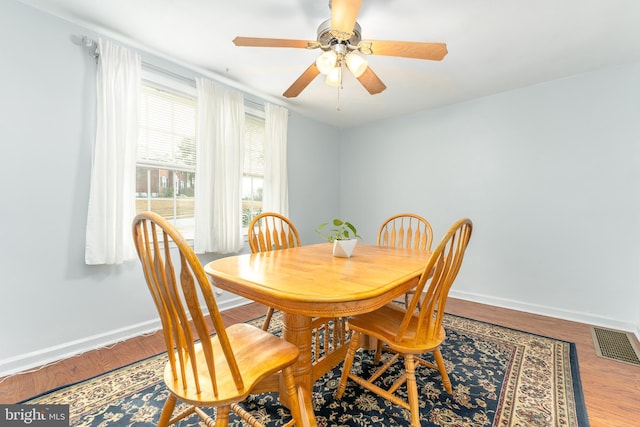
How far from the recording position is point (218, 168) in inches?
108

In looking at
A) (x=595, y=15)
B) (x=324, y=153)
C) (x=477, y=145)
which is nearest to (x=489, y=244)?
(x=477, y=145)

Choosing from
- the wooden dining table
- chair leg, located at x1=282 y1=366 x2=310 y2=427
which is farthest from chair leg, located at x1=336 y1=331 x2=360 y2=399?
chair leg, located at x1=282 y1=366 x2=310 y2=427

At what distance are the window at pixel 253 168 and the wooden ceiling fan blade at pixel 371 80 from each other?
5.27ft

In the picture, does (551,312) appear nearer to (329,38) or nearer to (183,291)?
(329,38)

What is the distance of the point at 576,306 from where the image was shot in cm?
273

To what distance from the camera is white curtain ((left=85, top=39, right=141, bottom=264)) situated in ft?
6.66

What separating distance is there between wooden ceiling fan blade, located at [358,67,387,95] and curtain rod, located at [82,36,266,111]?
1.60 metres

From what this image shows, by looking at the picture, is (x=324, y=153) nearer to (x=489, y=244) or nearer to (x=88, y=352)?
(x=489, y=244)

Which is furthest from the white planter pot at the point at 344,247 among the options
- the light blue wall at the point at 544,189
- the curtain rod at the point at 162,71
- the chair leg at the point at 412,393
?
the light blue wall at the point at 544,189

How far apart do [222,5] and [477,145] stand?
2.95 metres

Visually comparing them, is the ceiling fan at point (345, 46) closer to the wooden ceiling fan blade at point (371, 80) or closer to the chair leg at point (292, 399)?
the wooden ceiling fan blade at point (371, 80)

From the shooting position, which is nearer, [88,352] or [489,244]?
[88,352]

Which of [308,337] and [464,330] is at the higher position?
[308,337]

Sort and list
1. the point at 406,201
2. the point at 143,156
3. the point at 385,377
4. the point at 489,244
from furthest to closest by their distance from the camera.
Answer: the point at 406,201
the point at 489,244
the point at 143,156
the point at 385,377
